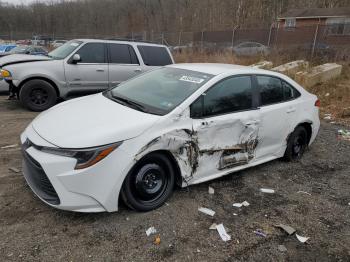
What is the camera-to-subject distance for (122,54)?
25.8 feet

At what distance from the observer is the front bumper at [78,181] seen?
272 cm

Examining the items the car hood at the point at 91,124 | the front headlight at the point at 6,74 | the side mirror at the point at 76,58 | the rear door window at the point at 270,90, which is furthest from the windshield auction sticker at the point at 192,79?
the front headlight at the point at 6,74

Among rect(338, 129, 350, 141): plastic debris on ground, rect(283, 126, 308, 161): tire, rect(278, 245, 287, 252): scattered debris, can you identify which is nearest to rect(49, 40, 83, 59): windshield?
rect(283, 126, 308, 161): tire

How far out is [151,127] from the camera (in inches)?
122

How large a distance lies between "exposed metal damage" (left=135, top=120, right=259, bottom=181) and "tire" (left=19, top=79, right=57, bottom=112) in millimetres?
4931

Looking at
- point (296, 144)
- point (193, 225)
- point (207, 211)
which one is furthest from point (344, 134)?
point (193, 225)

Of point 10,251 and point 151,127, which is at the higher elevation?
point 151,127

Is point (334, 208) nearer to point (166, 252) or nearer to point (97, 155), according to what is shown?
point (166, 252)

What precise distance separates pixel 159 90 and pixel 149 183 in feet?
4.16

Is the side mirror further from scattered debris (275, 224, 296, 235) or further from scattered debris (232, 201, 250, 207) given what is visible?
scattered debris (275, 224, 296, 235)

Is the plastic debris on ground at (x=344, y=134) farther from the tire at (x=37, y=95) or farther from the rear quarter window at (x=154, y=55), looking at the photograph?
the tire at (x=37, y=95)

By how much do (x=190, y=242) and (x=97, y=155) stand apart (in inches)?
48.3

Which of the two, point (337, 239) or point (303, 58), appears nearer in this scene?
point (337, 239)

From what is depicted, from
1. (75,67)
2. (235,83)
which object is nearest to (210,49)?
(75,67)
